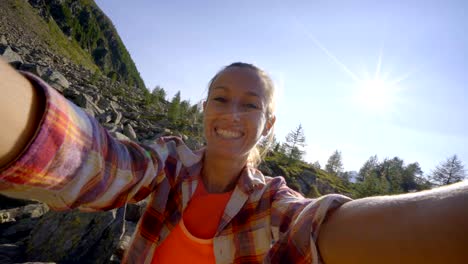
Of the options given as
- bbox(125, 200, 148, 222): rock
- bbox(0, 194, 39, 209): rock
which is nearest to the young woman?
bbox(125, 200, 148, 222): rock

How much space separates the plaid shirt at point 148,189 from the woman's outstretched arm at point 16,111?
3 centimetres

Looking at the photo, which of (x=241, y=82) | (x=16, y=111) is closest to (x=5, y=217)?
(x=241, y=82)

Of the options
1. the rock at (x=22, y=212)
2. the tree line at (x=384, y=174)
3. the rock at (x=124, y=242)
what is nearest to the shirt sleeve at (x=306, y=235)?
the rock at (x=124, y=242)

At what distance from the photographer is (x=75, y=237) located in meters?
5.00

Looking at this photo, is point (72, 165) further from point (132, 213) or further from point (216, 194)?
point (132, 213)

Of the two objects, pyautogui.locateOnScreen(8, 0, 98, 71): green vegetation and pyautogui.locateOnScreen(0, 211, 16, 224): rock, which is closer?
pyautogui.locateOnScreen(0, 211, 16, 224): rock

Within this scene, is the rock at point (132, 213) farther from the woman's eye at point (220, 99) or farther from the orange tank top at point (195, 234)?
the woman's eye at point (220, 99)

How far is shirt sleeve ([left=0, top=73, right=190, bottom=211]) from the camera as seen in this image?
0.92m

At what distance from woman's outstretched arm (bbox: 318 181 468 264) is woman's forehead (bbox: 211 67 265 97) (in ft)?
5.57

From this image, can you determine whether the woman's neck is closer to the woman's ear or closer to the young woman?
the young woman

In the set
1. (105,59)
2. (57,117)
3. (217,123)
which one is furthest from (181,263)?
(105,59)

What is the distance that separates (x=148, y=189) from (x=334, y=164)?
271 feet

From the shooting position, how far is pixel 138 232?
91.0 inches

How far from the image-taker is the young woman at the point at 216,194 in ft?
2.78
